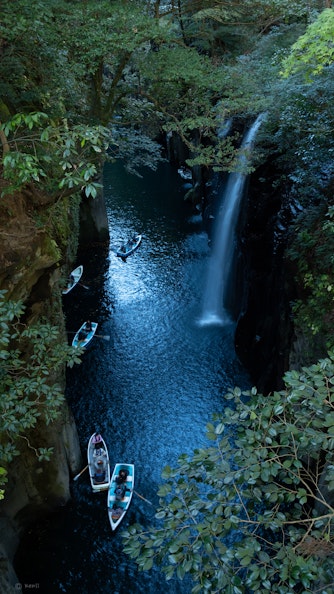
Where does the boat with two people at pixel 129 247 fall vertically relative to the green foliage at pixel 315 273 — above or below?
below

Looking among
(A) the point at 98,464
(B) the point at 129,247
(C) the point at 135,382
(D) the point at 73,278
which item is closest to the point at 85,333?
(C) the point at 135,382

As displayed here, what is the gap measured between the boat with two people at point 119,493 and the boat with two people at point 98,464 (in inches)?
10.7

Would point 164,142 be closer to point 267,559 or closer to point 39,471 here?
point 39,471

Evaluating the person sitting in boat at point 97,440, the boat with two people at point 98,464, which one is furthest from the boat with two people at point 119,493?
the person sitting in boat at point 97,440

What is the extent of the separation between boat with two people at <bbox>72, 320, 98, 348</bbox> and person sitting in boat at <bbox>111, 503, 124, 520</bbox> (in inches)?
305

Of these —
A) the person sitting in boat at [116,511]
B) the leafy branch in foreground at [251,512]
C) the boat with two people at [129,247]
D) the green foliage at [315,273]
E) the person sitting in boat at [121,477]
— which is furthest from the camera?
the boat with two people at [129,247]

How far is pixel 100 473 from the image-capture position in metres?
13.4

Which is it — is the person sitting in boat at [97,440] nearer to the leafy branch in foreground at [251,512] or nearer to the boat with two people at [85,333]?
the boat with two people at [85,333]

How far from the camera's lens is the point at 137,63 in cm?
1400

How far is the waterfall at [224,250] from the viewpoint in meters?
21.2

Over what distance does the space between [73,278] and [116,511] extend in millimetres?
13722

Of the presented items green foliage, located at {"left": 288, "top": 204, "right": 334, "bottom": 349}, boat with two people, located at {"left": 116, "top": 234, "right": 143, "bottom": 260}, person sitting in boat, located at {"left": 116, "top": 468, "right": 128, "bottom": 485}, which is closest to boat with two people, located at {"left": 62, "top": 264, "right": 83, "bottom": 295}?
boat with two people, located at {"left": 116, "top": 234, "right": 143, "bottom": 260}

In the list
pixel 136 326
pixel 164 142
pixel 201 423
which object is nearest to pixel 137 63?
pixel 136 326

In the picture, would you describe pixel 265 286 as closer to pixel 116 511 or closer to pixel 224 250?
pixel 224 250
